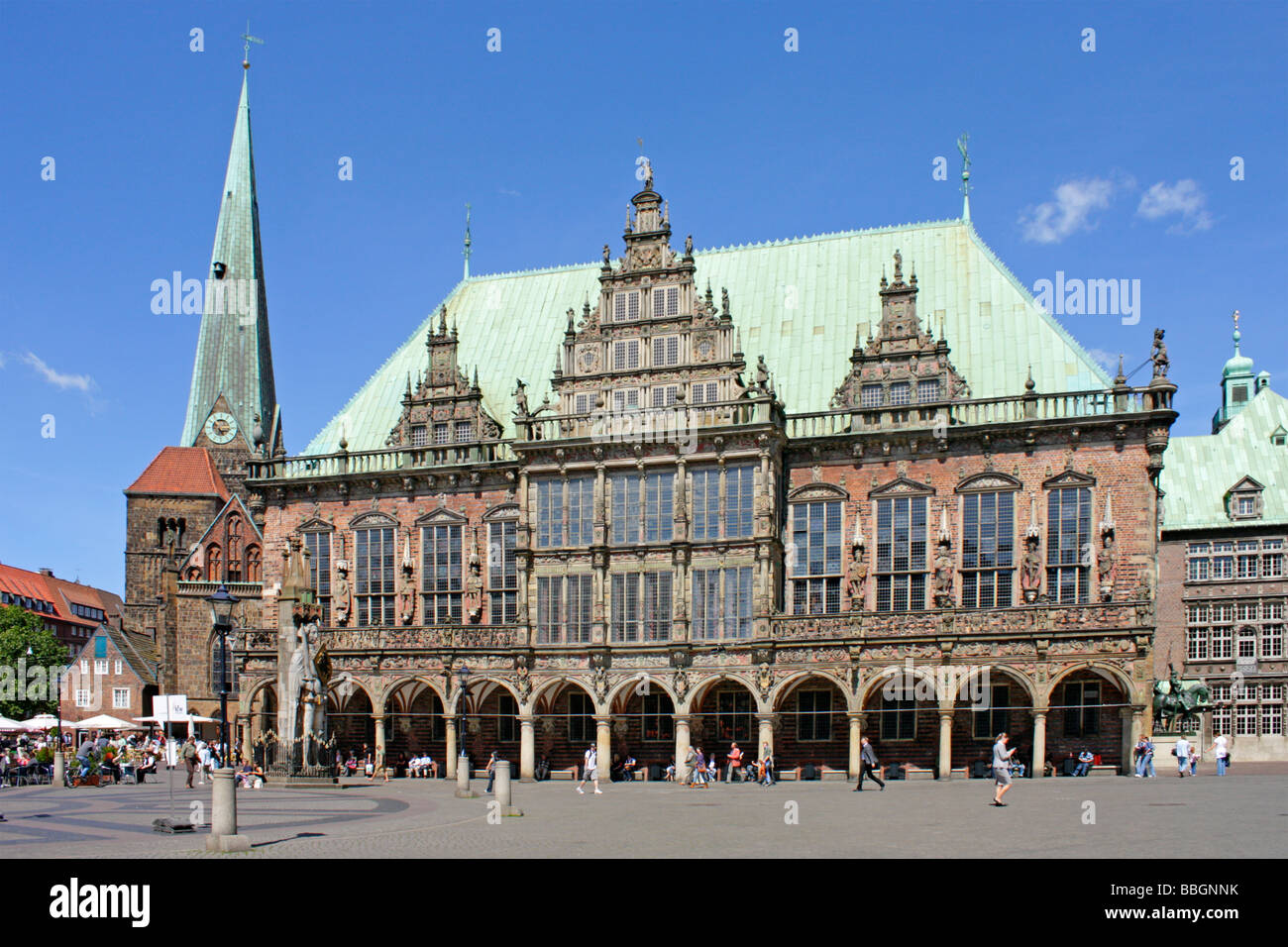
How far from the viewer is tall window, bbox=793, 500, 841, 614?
146 feet

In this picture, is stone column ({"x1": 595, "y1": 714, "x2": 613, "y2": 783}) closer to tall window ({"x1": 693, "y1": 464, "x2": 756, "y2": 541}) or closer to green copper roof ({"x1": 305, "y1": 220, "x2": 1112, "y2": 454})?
tall window ({"x1": 693, "y1": 464, "x2": 756, "y2": 541})

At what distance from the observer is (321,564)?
170 feet

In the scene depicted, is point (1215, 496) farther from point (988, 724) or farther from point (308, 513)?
point (308, 513)

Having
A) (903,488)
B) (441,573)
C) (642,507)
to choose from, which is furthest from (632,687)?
(903,488)

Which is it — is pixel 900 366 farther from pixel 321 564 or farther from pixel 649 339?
pixel 321 564

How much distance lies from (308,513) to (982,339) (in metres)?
27.1

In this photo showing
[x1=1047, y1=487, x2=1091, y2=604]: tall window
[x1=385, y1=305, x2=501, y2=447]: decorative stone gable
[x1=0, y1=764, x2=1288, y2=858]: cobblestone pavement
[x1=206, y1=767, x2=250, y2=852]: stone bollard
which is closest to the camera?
[x1=0, y1=764, x2=1288, y2=858]: cobblestone pavement

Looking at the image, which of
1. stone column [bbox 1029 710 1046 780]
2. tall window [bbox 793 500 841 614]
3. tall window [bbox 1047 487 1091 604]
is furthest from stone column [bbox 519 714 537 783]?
tall window [bbox 1047 487 1091 604]

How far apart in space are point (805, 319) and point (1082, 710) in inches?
702

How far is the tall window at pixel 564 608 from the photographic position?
45469mm

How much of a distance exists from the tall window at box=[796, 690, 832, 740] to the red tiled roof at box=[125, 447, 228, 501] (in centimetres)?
5567

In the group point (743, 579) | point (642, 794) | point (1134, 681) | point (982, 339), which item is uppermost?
point (982, 339)

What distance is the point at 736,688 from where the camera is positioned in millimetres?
45094
